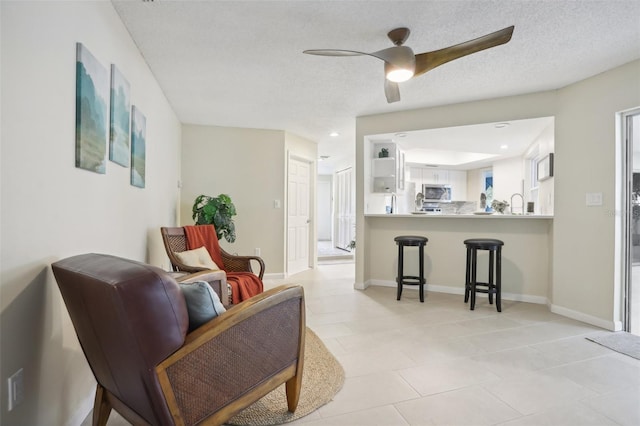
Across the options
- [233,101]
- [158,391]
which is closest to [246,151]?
[233,101]

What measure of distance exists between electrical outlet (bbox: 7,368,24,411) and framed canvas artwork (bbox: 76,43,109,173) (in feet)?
2.95

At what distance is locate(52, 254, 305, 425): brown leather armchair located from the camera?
1.01 meters

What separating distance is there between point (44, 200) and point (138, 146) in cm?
138

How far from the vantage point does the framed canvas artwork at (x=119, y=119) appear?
195 cm

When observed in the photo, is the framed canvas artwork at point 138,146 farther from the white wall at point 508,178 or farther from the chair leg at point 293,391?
the white wall at point 508,178

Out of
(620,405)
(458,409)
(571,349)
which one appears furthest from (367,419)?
(571,349)

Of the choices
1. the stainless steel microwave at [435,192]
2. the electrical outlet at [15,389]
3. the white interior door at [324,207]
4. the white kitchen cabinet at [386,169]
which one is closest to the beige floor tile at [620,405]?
the electrical outlet at [15,389]

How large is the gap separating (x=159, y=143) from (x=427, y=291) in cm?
364

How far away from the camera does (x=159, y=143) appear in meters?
3.36

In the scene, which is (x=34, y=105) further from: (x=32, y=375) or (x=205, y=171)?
(x=205, y=171)

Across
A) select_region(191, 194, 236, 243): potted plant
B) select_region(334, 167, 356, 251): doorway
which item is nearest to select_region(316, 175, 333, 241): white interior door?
select_region(334, 167, 356, 251): doorway

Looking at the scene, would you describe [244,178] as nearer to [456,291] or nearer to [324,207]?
[456,291]

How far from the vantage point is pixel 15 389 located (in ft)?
3.68

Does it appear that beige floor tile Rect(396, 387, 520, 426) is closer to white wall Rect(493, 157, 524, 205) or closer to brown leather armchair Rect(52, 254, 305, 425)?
brown leather armchair Rect(52, 254, 305, 425)
